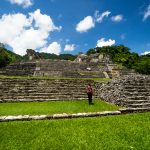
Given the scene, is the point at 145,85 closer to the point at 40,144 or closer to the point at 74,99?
the point at 74,99

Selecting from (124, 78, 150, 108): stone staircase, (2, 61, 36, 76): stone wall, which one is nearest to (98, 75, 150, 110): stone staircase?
(124, 78, 150, 108): stone staircase

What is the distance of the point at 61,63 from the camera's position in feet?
98.9

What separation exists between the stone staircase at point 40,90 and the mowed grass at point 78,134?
20.5 feet

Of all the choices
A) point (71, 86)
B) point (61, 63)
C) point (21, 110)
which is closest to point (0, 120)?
point (21, 110)

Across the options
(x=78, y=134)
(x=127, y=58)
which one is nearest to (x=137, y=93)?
(x=78, y=134)

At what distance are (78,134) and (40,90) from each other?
364 inches

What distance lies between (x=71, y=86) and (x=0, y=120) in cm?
860

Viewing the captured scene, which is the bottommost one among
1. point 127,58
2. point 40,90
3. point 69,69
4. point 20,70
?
point 40,90

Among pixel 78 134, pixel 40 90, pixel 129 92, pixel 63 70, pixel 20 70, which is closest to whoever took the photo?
pixel 78 134

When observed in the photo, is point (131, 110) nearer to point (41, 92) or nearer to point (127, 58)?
point (41, 92)

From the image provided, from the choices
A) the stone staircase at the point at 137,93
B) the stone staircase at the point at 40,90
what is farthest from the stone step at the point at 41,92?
the stone staircase at the point at 137,93

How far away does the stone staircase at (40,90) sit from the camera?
15247mm

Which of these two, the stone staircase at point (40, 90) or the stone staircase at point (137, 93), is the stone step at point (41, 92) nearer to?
the stone staircase at point (40, 90)

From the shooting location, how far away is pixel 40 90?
53.9ft
